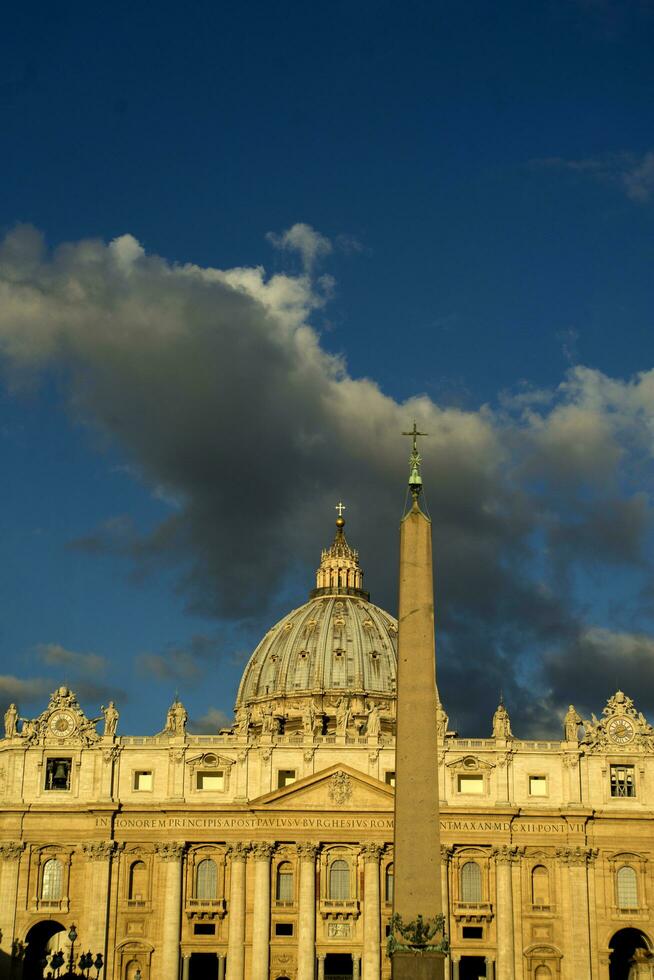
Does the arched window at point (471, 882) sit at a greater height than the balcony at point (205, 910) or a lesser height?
greater

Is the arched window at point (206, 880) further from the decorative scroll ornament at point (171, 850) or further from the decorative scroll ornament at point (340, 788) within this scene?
the decorative scroll ornament at point (340, 788)

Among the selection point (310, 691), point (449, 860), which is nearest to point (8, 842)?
point (449, 860)

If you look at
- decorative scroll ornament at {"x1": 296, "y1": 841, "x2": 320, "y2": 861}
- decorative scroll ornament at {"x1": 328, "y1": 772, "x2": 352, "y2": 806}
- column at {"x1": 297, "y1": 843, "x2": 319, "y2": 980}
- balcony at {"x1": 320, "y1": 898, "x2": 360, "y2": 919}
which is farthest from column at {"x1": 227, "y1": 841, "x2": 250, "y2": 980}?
decorative scroll ornament at {"x1": 328, "y1": 772, "x2": 352, "y2": 806}

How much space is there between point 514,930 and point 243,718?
2031cm

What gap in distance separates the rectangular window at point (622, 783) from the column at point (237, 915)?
2188 cm

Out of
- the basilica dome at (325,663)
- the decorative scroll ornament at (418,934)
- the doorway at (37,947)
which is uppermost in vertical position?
the basilica dome at (325,663)

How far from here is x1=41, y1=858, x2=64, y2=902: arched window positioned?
282ft

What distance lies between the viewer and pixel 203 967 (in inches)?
3408

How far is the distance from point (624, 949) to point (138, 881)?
29039 mm

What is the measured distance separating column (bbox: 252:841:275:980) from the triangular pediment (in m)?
2.58

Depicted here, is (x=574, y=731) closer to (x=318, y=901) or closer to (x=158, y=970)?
(x=318, y=901)

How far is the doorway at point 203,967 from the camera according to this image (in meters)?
85.9

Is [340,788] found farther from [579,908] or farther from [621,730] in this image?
[621,730]

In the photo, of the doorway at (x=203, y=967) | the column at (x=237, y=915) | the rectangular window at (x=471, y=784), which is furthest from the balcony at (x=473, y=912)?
the doorway at (x=203, y=967)
